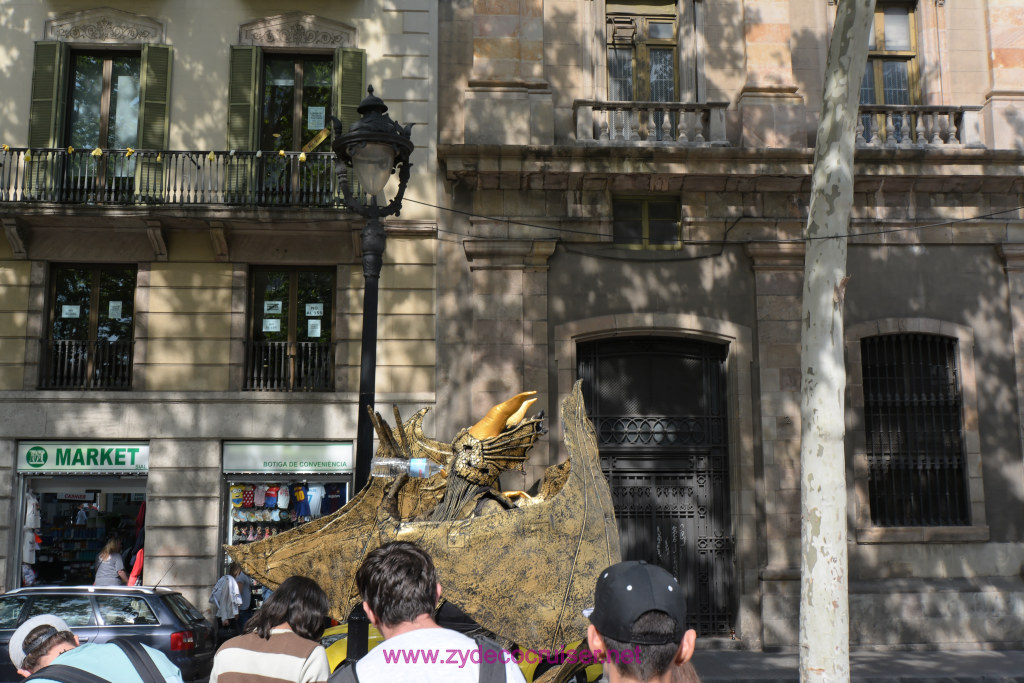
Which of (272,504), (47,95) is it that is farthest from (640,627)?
(47,95)

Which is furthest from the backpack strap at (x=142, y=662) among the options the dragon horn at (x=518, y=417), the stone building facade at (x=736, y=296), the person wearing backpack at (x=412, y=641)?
the stone building facade at (x=736, y=296)

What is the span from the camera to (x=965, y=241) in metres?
15.2

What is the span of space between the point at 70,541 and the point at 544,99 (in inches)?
421

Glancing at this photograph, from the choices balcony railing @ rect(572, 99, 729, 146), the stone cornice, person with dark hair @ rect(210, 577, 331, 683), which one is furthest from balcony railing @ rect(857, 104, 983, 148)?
person with dark hair @ rect(210, 577, 331, 683)

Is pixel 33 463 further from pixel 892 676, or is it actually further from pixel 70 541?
pixel 892 676

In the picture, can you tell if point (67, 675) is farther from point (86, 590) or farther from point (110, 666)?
point (86, 590)

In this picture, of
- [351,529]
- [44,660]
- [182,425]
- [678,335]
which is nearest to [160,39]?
[182,425]

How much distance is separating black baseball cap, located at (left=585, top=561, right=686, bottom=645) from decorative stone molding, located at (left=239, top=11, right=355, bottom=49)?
14543mm

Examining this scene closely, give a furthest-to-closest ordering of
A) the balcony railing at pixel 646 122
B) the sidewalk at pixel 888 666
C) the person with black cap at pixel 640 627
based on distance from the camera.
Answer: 1. the balcony railing at pixel 646 122
2. the sidewalk at pixel 888 666
3. the person with black cap at pixel 640 627

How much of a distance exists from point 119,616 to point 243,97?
8846mm

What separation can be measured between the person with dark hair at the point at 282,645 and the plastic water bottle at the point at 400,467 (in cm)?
149

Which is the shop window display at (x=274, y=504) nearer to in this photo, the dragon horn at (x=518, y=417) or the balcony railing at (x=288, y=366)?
the balcony railing at (x=288, y=366)

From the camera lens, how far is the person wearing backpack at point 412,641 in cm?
269

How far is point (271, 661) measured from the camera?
146 inches
